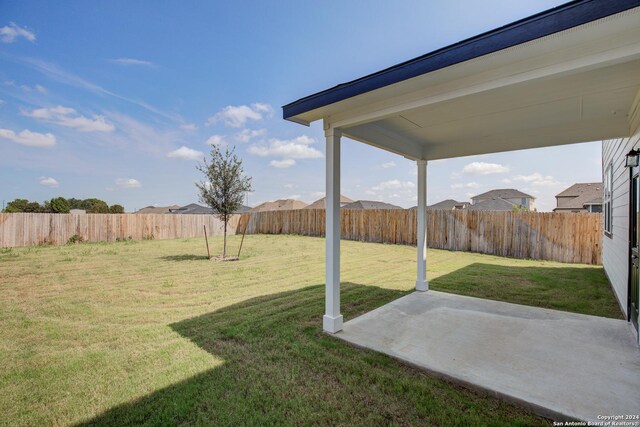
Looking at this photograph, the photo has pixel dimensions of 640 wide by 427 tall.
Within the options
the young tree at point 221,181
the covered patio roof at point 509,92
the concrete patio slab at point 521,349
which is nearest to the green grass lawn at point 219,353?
the concrete patio slab at point 521,349

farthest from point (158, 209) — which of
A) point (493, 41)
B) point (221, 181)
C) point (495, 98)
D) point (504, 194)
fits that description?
point (504, 194)

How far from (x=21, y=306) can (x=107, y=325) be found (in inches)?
83.5

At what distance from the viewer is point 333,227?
3.52m

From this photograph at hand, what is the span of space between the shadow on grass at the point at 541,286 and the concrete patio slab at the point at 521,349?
2.09ft

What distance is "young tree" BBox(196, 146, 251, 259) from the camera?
33.2 feet

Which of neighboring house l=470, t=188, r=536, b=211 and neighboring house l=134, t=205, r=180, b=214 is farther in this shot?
neighboring house l=134, t=205, r=180, b=214

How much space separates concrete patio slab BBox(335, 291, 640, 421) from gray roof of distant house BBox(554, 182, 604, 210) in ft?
91.1

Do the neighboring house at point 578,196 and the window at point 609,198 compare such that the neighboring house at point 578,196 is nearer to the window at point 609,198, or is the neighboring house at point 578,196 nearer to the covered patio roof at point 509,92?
the window at point 609,198

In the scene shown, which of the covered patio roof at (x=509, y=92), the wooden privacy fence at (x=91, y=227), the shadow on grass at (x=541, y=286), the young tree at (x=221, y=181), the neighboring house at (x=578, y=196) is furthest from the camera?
the neighboring house at (x=578, y=196)

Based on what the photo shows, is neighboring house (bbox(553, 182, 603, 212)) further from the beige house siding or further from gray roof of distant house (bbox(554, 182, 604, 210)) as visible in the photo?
the beige house siding

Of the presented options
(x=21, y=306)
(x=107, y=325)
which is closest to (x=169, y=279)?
(x=21, y=306)

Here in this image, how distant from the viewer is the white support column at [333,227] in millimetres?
3488

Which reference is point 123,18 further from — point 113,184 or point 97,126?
point 113,184

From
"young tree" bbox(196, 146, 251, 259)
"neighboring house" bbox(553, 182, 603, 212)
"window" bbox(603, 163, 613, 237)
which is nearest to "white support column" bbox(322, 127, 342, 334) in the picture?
"window" bbox(603, 163, 613, 237)
